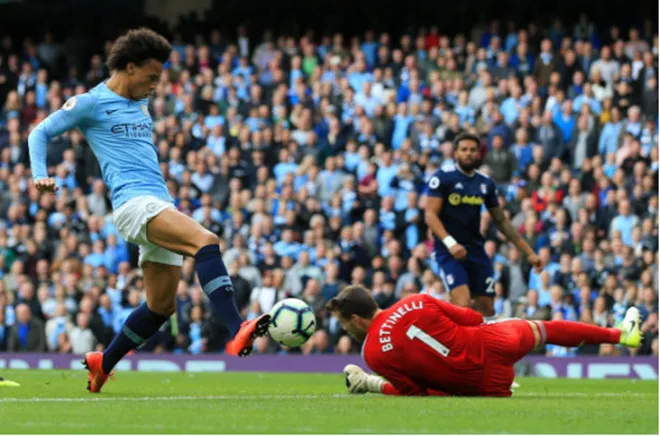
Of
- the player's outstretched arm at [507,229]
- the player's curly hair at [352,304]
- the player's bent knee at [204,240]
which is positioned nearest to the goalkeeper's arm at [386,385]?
the player's curly hair at [352,304]

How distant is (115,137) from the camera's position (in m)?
9.94

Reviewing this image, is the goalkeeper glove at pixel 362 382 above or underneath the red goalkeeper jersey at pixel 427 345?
underneath

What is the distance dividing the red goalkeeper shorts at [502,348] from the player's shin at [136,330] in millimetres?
2345

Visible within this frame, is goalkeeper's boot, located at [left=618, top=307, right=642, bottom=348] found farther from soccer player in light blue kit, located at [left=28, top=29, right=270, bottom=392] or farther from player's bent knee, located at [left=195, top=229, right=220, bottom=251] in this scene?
player's bent knee, located at [left=195, top=229, right=220, bottom=251]

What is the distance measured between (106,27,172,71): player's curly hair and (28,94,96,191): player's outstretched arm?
0.36 m

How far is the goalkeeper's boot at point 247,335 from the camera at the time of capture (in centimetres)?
880

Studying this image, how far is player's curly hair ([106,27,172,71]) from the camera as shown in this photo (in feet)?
32.4

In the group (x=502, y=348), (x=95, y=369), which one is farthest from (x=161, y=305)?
(x=502, y=348)

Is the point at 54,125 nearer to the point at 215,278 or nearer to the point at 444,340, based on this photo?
the point at 215,278

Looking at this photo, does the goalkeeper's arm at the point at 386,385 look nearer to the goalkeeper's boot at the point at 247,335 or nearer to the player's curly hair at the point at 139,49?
the goalkeeper's boot at the point at 247,335

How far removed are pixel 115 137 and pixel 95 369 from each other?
1.87 meters

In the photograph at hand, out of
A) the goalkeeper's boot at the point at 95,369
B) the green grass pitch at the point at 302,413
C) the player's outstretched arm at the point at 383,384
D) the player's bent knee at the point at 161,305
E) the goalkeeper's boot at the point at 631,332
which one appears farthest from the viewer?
the goalkeeper's boot at the point at 95,369

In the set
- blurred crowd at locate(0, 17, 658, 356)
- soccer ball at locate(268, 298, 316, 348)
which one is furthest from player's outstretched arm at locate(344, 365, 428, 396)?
blurred crowd at locate(0, 17, 658, 356)

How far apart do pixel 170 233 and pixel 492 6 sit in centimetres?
1807
